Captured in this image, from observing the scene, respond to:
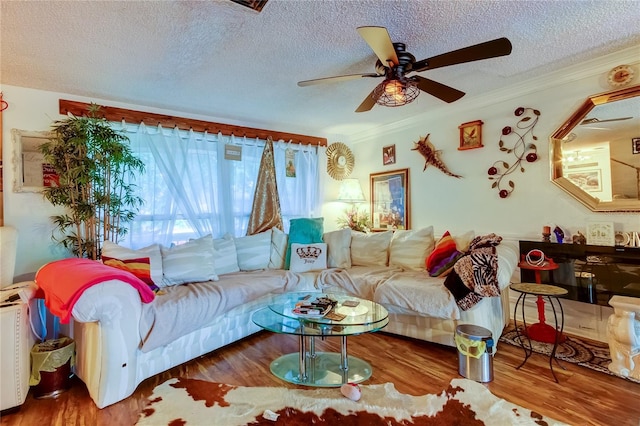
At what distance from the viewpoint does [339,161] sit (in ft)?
15.8

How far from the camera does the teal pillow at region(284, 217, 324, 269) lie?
3.66 metres

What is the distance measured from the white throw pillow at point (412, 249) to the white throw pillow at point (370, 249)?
9 centimetres

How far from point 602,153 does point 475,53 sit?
1691mm

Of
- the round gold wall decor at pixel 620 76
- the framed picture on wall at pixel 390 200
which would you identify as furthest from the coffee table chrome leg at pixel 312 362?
the round gold wall decor at pixel 620 76

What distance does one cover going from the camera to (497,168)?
3281 millimetres

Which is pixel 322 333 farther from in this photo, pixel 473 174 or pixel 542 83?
pixel 542 83

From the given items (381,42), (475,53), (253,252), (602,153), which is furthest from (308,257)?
(602,153)

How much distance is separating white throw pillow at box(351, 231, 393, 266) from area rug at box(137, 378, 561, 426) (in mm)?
1604

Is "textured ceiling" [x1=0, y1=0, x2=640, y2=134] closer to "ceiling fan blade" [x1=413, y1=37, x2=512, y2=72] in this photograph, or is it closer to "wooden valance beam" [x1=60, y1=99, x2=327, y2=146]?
"wooden valance beam" [x1=60, y1=99, x2=327, y2=146]

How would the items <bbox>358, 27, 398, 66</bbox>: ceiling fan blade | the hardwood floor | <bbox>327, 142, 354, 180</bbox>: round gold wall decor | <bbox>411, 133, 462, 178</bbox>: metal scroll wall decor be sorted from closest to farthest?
<bbox>358, 27, 398, 66</bbox>: ceiling fan blade → the hardwood floor → <bbox>411, 133, 462, 178</bbox>: metal scroll wall decor → <bbox>327, 142, 354, 180</bbox>: round gold wall decor

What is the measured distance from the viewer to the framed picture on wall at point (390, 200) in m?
4.16

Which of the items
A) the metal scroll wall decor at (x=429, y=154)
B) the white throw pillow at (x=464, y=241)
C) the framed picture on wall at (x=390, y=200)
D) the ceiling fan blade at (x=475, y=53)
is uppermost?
the ceiling fan blade at (x=475, y=53)

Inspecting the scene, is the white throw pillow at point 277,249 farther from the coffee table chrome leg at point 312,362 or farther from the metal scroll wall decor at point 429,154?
the metal scroll wall decor at point 429,154

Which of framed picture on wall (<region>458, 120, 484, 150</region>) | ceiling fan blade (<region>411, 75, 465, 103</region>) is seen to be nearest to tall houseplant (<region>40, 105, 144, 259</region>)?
ceiling fan blade (<region>411, 75, 465, 103</region>)
